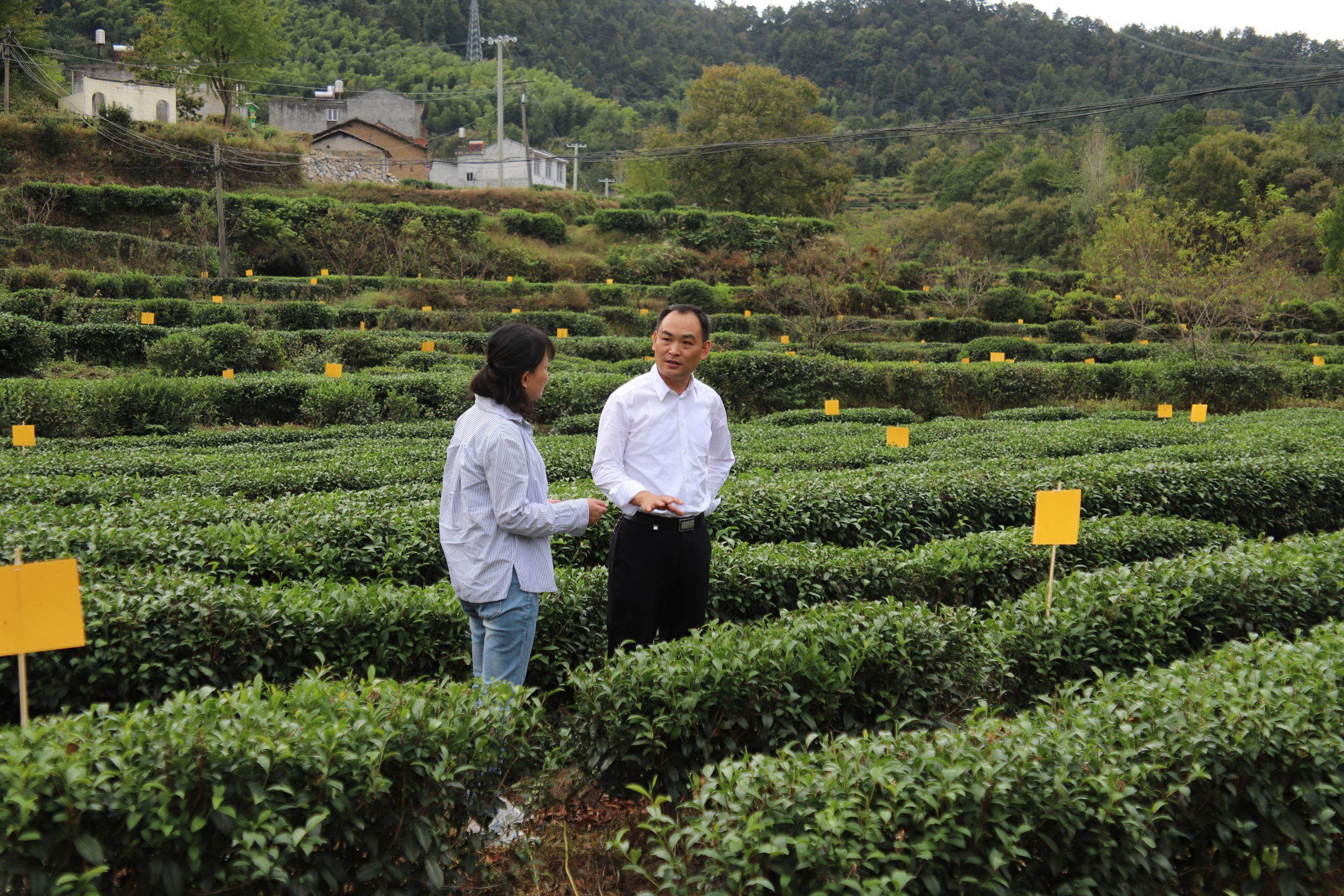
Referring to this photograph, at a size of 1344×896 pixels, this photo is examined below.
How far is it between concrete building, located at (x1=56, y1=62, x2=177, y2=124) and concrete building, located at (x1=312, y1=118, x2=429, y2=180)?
864cm

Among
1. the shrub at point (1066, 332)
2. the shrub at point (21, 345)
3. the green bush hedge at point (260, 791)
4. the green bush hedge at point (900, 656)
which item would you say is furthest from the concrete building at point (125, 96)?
the green bush hedge at point (900, 656)

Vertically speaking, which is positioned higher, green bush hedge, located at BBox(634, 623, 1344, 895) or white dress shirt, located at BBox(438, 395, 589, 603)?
white dress shirt, located at BBox(438, 395, 589, 603)

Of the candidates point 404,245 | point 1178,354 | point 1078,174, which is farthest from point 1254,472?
point 1078,174

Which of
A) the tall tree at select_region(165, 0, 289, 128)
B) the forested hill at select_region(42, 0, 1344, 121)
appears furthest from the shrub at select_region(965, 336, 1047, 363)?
the forested hill at select_region(42, 0, 1344, 121)

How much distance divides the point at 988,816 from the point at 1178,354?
23096 millimetres

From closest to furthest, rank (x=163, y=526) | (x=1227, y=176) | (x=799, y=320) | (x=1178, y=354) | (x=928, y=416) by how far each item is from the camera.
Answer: (x=163, y=526), (x=928, y=416), (x=1178, y=354), (x=799, y=320), (x=1227, y=176)

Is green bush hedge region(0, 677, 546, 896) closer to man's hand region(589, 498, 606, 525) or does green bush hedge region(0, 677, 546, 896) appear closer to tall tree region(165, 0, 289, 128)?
man's hand region(589, 498, 606, 525)

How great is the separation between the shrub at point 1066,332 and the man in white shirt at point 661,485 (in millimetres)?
31707

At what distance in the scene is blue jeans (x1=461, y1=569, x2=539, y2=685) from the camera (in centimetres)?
347

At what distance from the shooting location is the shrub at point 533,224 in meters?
39.3

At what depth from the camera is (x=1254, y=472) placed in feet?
28.0

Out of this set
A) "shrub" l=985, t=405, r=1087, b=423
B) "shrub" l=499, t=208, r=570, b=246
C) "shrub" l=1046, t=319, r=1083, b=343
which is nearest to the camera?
"shrub" l=985, t=405, r=1087, b=423

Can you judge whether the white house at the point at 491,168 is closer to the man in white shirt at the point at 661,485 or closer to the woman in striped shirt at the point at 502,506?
the man in white shirt at the point at 661,485

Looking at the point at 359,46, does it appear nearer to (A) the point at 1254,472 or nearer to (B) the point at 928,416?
(B) the point at 928,416
